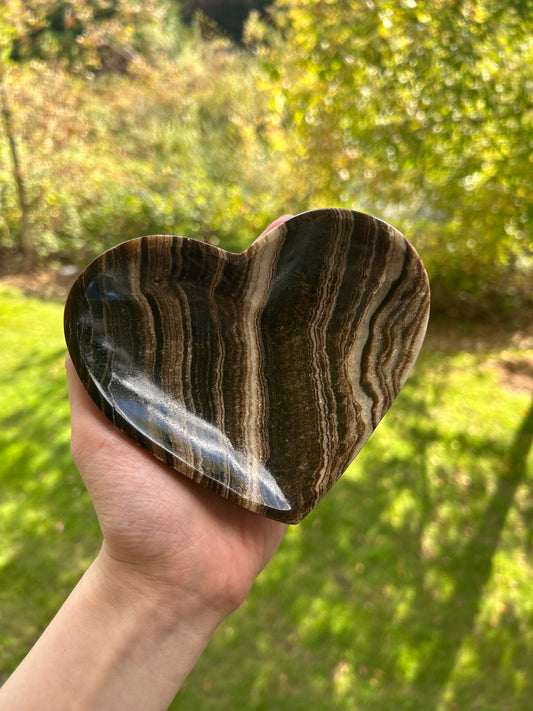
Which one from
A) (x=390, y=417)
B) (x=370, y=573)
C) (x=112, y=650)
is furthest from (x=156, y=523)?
(x=390, y=417)

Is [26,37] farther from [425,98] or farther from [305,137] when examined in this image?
[425,98]

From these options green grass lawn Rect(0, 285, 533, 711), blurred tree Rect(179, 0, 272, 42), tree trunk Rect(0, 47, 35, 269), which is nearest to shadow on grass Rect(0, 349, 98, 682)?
green grass lawn Rect(0, 285, 533, 711)

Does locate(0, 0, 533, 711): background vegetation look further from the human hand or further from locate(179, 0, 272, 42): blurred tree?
locate(179, 0, 272, 42): blurred tree

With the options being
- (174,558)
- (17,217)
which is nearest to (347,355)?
(174,558)

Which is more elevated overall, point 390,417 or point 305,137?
point 305,137

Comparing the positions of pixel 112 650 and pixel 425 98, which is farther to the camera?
pixel 425 98

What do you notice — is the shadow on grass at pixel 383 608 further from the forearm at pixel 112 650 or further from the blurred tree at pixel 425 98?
the blurred tree at pixel 425 98

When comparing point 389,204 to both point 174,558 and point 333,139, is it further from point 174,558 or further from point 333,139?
point 174,558
